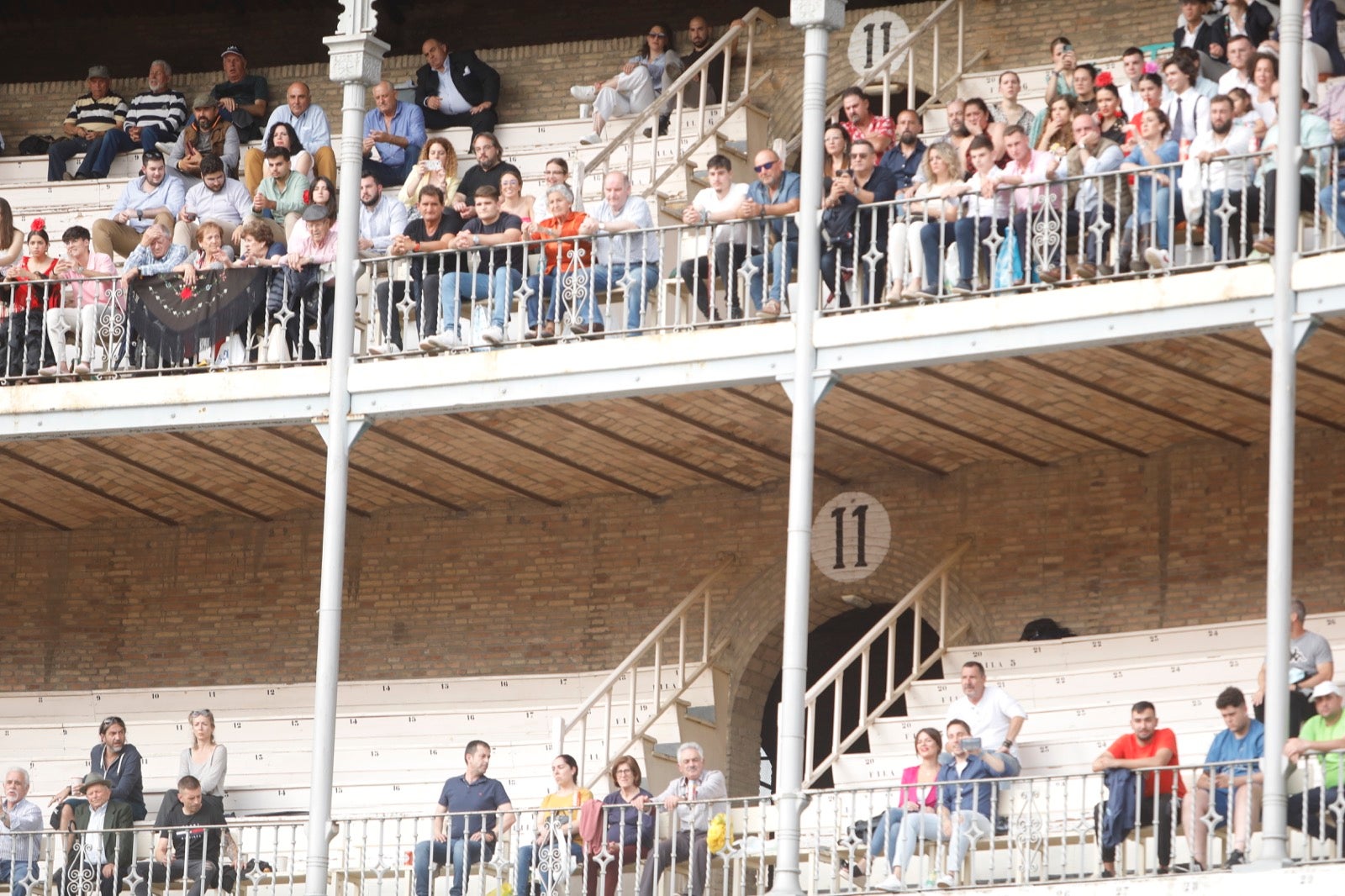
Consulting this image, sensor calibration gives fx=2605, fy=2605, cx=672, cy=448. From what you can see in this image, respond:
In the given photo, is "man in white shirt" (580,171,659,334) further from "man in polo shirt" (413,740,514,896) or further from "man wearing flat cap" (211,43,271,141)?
"man wearing flat cap" (211,43,271,141)

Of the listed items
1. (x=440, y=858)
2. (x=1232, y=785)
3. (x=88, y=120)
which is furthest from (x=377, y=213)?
(x=1232, y=785)

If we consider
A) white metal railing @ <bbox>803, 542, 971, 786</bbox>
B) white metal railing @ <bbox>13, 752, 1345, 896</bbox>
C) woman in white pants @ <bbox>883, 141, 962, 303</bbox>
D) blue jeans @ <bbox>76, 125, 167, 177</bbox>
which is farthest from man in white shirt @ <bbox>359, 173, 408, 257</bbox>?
blue jeans @ <bbox>76, 125, 167, 177</bbox>

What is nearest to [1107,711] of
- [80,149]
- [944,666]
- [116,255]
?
[944,666]

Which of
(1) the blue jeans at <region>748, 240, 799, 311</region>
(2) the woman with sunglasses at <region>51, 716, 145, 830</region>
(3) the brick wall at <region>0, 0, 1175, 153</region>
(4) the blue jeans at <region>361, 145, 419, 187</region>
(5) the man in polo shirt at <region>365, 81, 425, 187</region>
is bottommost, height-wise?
(2) the woman with sunglasses at <region>51, 716, 145, 830</region>

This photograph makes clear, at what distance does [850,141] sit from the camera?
15.9 metres

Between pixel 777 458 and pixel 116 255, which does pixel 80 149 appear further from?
pixel 777 458

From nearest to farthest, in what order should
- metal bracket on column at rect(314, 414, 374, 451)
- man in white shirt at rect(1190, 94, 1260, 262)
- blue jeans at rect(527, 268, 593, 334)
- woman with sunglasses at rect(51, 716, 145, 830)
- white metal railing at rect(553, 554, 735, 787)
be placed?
1. man in white shirt at rect(1190, 94, 1260, 262)
2. blue jeans at rect(527, 268, 593, 334)
3. metal bracket on column at rect(314, 414, 374, 451)
4. woman with sunglasses at rect(51, 716, 145, 830)
5. white metal railing at rect(553, 554, 735, 787)

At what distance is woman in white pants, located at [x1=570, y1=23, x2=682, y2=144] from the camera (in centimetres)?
2003

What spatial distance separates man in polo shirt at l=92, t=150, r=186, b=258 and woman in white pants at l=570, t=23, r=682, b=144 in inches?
124

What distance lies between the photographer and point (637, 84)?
65.8 ft

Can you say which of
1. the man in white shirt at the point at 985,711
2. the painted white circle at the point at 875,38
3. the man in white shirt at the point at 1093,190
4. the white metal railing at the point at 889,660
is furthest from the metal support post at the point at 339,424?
the painted white circle at the point at 875,38

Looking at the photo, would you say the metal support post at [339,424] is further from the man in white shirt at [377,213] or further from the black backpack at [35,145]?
the black backpack at [35,145]

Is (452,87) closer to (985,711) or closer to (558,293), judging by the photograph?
(558,293)

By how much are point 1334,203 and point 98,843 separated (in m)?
7.95
